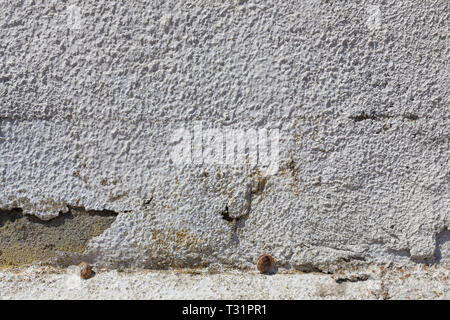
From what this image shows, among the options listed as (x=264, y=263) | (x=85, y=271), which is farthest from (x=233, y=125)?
(x=85, y=271)

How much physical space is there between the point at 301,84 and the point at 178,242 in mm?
459

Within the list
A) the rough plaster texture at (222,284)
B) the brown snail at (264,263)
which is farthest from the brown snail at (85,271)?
the brown snail at (264,263)

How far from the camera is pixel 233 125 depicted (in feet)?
3.38

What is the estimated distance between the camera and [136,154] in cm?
103

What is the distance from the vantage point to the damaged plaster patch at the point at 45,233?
1.05m

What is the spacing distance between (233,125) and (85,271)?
472 mm

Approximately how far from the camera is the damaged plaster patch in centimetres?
105

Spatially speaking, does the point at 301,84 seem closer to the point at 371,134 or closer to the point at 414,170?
the point at 371,134

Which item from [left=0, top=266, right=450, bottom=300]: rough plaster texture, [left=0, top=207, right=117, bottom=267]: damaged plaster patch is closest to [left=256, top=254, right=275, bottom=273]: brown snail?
[left=0, top=266, right=450, bottom=300]: rough plaster texture

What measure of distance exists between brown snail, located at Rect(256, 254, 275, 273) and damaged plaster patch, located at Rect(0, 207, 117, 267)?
351 mm

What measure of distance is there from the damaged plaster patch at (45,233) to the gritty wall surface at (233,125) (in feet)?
0.05

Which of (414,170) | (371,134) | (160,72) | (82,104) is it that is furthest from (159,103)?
(414,170)

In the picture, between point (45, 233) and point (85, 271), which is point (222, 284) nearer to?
point (85, 271)

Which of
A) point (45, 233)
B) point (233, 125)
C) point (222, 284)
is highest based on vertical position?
point (233, 125)
